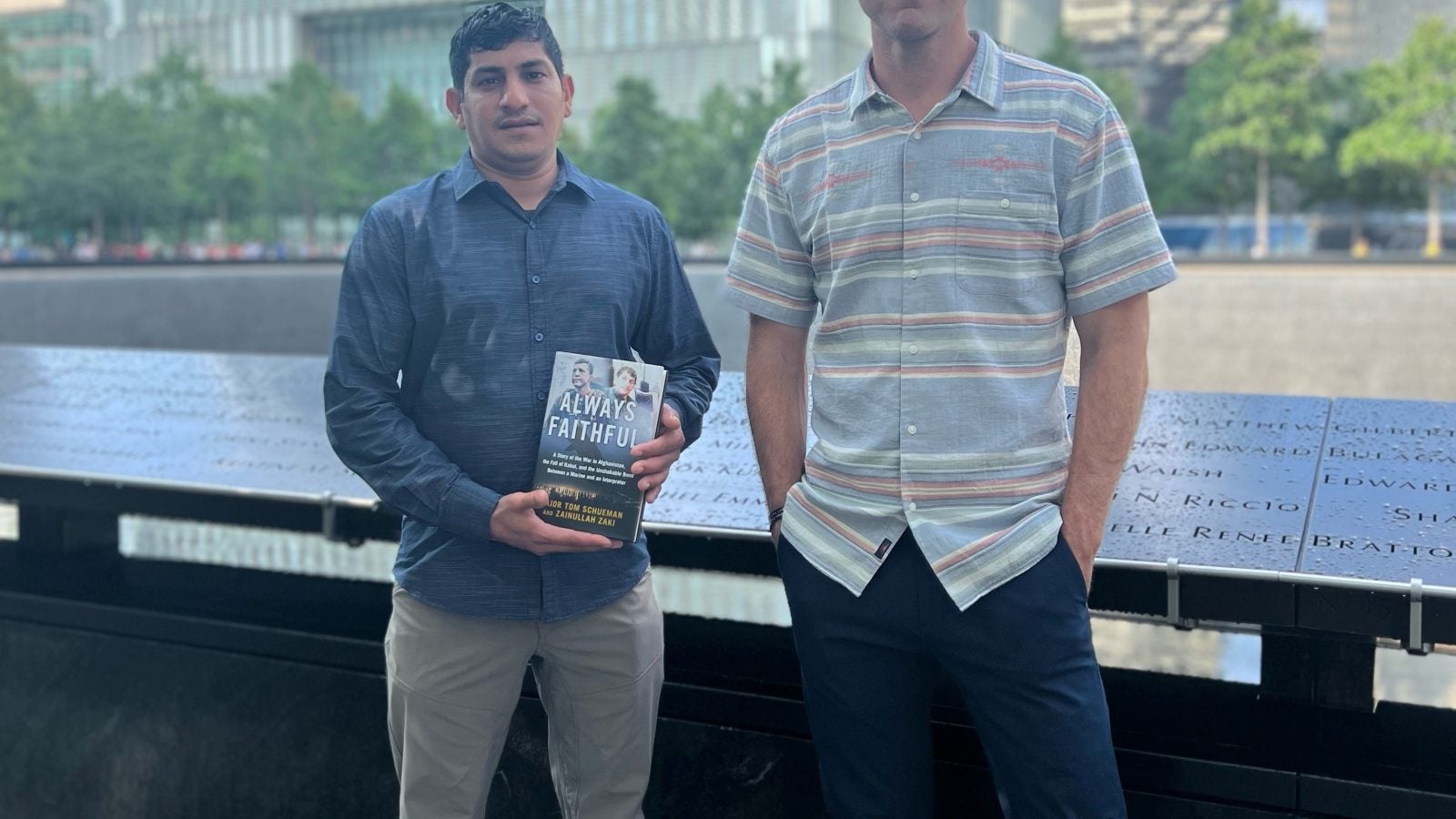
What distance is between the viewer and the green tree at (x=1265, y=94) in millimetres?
37688

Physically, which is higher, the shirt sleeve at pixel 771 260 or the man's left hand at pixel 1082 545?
the shirt sleeve at pixel 771 260

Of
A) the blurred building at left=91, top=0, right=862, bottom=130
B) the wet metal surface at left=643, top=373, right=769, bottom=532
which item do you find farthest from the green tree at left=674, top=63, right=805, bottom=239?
the wet metal surface at left=643, top=373, right=769, bottom=532

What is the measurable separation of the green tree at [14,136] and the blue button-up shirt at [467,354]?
38336 mm

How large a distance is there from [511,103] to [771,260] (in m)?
0.55

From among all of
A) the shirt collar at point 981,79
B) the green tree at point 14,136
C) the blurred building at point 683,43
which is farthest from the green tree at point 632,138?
the shirt collar at point 981,79

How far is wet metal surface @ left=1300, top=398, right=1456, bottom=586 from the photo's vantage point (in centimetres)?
262

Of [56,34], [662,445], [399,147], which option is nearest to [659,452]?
[662,445]

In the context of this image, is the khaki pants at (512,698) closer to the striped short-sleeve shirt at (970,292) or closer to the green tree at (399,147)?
the striped short-sleeve shirt at (970,292)

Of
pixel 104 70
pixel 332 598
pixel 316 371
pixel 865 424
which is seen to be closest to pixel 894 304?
pixel 865 424

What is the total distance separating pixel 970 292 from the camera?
2.11m

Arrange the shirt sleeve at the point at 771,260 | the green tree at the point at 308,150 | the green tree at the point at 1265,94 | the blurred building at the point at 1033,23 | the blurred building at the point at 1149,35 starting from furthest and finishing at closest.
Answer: the blurred building at the point at 1149,35 < the green tree at the point at 308,150 < the blurred building at the point at 1033,23 < the green tree at the point at 1265,94 < the shirt sleeve at the point at 771,260

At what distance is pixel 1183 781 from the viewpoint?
2902 mm

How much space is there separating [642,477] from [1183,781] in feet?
4.55

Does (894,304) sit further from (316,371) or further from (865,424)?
(316,371)
